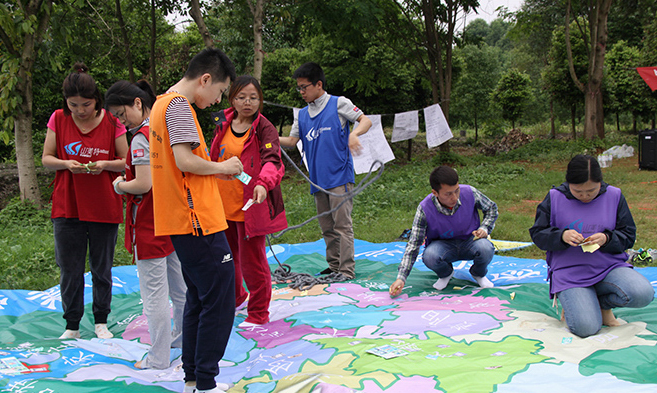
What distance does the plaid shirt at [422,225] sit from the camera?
347 centimetres

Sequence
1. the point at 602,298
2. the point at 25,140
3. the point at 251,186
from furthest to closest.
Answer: the point at 25,140 < the point at 251,186 < the point at 602,298

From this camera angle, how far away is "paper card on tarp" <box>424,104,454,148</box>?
9164mm

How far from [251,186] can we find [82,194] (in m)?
0.94

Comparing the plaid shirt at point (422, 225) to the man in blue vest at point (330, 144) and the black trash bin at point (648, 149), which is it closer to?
the man in blue vest at point (330, 144)

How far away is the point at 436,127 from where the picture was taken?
9.27 metres

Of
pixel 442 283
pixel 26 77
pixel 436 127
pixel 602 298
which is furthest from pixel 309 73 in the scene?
pixel 436 127

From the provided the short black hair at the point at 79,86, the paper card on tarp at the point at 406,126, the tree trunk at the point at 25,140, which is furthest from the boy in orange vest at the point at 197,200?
the paper card on tarp at the point at 406,126

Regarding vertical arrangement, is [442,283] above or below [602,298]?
below

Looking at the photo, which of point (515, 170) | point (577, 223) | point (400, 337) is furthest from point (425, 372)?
point (515, 170)

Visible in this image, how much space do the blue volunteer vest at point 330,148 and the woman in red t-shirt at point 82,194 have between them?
5.51ft

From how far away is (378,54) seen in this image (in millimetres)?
13148

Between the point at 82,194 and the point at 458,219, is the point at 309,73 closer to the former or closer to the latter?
the point at 458,219

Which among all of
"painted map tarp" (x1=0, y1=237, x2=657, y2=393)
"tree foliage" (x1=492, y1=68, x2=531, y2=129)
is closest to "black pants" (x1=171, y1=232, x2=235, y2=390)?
"painted map tarp" (x1=0, y1=237, x2=657, y2=393)

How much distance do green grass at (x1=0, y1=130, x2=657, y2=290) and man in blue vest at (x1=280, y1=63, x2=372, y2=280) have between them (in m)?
1.52
